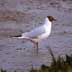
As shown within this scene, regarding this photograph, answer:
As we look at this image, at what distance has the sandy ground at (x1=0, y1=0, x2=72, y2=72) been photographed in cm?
1007

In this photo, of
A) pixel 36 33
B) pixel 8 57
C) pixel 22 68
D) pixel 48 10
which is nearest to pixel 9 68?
pixel 22 68

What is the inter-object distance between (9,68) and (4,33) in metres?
3.94

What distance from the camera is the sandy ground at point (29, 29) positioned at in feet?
33.0

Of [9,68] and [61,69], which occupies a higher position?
[61,69]

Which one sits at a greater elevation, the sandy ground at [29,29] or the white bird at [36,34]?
the white bird at [36,34]

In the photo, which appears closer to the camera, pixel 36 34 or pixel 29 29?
pixel 36 34

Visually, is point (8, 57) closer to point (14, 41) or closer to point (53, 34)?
point (14, 41)

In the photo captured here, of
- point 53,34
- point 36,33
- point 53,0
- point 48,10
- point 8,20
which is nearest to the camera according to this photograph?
point 36,33

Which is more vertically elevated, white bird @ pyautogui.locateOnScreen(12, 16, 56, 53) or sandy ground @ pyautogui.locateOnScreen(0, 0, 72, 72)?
white bird @ pyautogui.locateOnScreen(12, 16, 56, 53)

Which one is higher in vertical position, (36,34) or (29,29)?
(36,34)

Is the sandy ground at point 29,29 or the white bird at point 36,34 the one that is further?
the white bird at point 36,34

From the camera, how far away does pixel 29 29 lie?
44.3 ft

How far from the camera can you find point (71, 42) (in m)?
11.7

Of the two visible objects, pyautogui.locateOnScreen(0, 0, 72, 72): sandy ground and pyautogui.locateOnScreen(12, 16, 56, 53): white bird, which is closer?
pyautogui.locateOnScreen(0, 0, 72, 72): sandy ground
